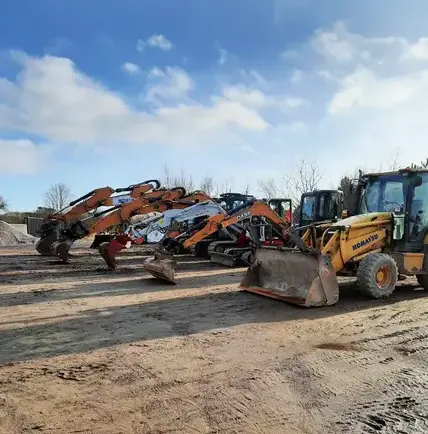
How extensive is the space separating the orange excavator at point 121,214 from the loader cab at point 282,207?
320 centimetres

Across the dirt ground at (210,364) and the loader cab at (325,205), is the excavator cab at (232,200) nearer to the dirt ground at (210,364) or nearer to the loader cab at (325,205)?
the loader cab at (325,205)

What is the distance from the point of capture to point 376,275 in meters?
8.16

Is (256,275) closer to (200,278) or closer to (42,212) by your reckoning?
(200,278)

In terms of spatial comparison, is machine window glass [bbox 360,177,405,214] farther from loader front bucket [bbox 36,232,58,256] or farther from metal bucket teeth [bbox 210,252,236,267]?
loader front bucket [bbox 36,232,58,256]

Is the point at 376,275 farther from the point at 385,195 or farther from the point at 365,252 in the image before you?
the point at 385,195

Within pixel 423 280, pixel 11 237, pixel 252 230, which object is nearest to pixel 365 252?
pixel 423 280

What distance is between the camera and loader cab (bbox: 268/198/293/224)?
16.9 metres

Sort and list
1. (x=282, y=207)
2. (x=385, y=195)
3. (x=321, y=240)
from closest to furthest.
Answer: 1. (x=321, y=240)
2. (x=385, y=195)
3. (x=282, y=207)

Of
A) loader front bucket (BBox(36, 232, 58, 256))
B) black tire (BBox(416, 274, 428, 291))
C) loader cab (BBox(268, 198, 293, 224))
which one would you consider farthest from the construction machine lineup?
loader cab (BBox(268, 198, 293, 224))

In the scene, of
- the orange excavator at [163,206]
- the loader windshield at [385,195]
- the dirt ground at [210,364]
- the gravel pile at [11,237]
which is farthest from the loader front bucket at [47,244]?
the gravel pile at [11,237]

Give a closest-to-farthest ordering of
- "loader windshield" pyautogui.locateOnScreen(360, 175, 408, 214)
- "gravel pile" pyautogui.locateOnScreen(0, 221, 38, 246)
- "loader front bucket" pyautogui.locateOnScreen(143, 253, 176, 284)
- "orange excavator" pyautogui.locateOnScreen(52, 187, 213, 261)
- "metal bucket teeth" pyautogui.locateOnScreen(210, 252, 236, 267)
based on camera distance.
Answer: "loader windshield" pyautogui.locateOnScreen(360, 175, 408, 214), "loader front bucket" pyautogui.locateOnScreen(143, 253, 176, 284), "orange excavator" pyautogui.locateOnScreen(52, 187, 213, 261), "metal bucket teeth" pyautogui.locateOnScreen(210, 252, 236, 267), "gravel pile" pyautogui.locateOnScreen(0, 221, 38, 246)

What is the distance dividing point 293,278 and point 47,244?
10.7 m

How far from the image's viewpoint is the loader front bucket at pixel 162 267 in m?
10.5

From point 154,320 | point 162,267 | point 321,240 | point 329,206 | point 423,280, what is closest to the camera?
point 154,320
